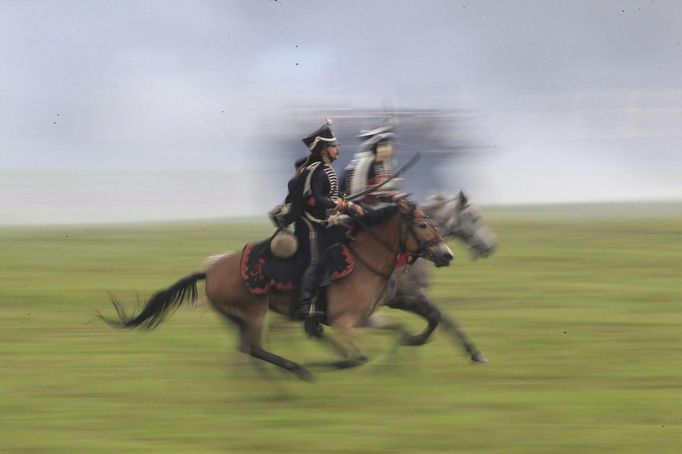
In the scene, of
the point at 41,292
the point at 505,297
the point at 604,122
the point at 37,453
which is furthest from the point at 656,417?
the point at 604,122

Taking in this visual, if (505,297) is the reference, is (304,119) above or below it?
below

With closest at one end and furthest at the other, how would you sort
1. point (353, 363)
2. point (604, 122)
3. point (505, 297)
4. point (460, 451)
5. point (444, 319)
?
point (460, 451) < point (353, 363) < point (444, 319) < point (505, 297) < point (604, 122)

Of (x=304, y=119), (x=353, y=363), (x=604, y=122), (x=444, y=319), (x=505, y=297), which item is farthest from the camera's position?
(x=604, y=122)

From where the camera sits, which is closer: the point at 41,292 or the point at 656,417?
the point at 656,417

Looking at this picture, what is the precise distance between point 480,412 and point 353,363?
127cm

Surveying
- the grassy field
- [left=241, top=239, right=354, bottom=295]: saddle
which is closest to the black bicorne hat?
[left=241, top=239, right=354, bottom=295]: saddle

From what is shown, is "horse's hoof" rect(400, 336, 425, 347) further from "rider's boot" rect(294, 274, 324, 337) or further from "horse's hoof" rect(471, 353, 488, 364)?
"rider's boot" rect(294, 274, 324, 337)

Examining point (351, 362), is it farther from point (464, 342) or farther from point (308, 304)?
point (464, 342)

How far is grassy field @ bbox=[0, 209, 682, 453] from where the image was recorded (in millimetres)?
9938

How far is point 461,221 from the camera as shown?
Result: 45.5ft

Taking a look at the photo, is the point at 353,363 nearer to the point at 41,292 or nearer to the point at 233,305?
the point at 233,305

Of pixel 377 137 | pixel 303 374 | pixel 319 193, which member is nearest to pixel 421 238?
pixel 319 193

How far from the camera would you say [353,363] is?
453 inches

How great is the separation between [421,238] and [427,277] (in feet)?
4.87
